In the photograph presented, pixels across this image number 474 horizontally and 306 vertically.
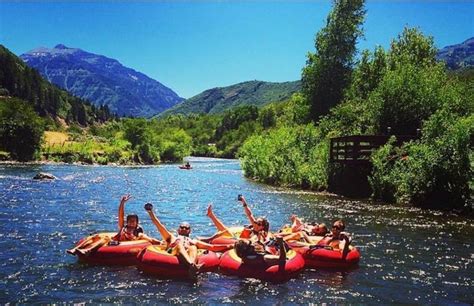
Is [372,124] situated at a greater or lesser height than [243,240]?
greater

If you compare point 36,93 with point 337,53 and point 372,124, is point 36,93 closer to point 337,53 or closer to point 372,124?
point 337,53

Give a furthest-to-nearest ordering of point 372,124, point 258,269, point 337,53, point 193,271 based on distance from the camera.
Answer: point 337,53, point 372,124, point 258,269, point 193,271

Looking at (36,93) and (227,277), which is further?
(36,93)

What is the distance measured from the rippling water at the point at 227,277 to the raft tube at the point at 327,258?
12.8 inches

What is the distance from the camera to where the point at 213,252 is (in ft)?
46.8

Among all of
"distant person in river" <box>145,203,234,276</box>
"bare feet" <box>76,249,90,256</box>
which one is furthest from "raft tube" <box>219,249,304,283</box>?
"bare feet" <box>76,249,90,256</box>

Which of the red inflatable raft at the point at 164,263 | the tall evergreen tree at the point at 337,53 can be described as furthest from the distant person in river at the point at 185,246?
the tall evergreen tree at the point at 337,53

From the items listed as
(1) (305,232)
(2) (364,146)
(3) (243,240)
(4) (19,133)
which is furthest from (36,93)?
(3) (243,240)

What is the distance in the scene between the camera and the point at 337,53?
178 feet

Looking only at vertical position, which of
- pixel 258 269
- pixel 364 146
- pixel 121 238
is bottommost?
pixel 258 269

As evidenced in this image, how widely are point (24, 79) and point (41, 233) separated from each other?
14749 centimetres

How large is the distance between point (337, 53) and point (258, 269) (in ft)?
147

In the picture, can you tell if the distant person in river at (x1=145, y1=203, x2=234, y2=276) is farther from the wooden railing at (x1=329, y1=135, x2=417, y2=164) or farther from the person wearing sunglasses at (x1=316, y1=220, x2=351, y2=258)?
the wooden railing at (x1=329, y1=135, x2=417, y2=164)

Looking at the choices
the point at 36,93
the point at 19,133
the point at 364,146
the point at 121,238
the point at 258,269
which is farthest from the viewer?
the point at 36,93
